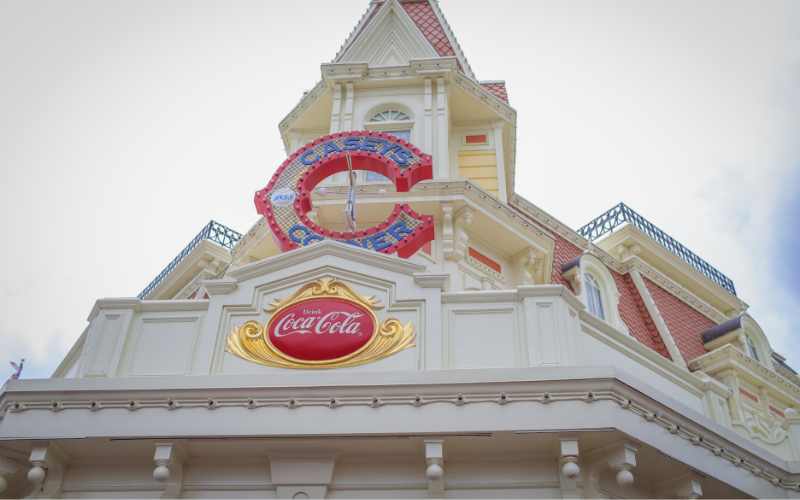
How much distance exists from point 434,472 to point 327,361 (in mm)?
2051

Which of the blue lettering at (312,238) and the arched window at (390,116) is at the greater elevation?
the arched window at (390,116)

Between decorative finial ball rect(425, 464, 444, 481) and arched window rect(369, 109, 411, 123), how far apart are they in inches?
394

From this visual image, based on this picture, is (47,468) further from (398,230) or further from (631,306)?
(631,306)

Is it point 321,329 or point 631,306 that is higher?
point 631,306

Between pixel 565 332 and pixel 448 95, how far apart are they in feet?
29.4

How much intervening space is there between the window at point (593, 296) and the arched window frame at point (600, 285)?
4 cm

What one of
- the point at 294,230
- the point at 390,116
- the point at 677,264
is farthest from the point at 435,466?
the point at 677,264

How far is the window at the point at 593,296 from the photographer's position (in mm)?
16625

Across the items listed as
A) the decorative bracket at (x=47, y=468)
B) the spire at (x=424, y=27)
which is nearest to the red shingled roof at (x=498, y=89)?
the spire at (x=424, y=27)

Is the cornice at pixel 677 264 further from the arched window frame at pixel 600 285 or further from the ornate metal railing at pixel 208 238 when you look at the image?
the ornate metal railing at pixel 208 238

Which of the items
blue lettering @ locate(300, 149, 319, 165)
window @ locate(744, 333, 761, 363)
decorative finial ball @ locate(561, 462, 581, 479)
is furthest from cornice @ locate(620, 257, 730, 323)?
decorative finial ball @ locate(561, 462, 581, 479)

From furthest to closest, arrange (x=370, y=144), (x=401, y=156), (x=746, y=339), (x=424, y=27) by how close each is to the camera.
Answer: (x=424, y=27), (x=746, y=339), (x=370, y=144), (x=401, y=156)

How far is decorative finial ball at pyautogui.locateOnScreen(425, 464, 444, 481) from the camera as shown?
8.04 m

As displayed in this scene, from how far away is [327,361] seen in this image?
9.29 meters
